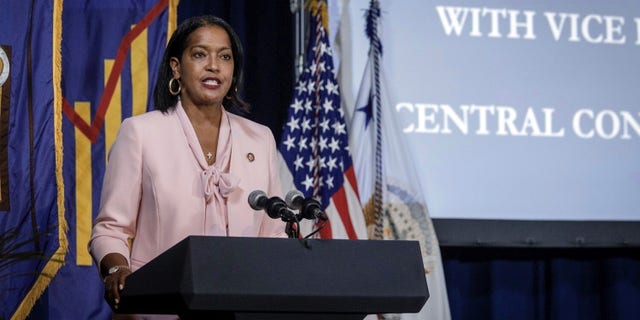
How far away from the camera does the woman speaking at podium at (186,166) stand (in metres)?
2.30

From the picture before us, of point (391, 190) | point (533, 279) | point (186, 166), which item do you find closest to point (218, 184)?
point (186, 166)

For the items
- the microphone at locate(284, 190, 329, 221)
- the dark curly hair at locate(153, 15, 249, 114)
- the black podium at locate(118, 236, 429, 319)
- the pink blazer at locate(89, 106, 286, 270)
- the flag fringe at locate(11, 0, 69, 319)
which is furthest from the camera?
the flag fringe at locate(11, 0, 69, 319)

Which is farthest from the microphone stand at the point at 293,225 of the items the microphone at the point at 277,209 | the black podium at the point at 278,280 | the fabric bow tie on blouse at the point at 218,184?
the fabric bow tie on blouse at the point at 218,184

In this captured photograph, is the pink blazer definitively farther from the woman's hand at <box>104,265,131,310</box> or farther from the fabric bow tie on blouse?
the woman's hand at <box>104,265,131,310</box>

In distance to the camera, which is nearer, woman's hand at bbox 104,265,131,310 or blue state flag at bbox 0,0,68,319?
woman's hand at bbox 104,265,131,310

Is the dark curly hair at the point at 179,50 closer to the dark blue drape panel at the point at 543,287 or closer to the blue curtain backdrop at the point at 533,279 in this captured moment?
the blue curtain backdrop at the point at 533,279

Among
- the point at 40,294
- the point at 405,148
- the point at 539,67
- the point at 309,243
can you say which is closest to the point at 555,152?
the point at 539,67

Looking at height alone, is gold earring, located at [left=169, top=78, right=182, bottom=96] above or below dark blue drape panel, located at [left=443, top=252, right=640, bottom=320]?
above

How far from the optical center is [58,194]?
388 cm

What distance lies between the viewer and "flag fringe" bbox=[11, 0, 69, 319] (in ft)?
12.3

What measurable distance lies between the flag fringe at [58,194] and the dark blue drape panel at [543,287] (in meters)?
1.86

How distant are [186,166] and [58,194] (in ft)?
5.56

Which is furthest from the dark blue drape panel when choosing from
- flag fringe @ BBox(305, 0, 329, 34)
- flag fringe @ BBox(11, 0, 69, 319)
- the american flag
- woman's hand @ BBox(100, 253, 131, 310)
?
woman's hand @ BBox(100, 253, 131, 310)

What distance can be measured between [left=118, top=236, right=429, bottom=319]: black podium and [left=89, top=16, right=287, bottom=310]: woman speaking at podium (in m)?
0.29
